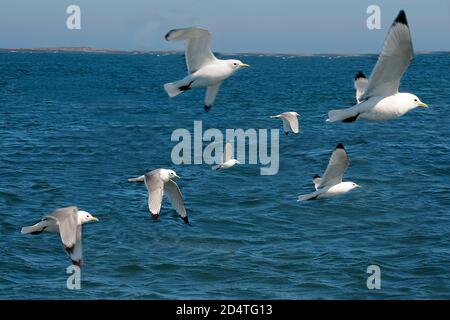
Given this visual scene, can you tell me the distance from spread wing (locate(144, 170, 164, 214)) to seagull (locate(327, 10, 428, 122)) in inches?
165

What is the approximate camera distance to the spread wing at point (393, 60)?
13406mm

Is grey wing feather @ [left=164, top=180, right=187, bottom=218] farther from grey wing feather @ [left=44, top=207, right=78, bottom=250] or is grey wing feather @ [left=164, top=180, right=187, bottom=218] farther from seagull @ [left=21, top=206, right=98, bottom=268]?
grey wing feather @ [left=44, top=207, right=78, bottom=250]

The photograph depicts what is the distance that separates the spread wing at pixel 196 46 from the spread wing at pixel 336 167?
2854 mm

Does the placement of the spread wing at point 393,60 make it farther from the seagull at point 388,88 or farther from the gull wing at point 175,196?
the gull wing at point 175,196

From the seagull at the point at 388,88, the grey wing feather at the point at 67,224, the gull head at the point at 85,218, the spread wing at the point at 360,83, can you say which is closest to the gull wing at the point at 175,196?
the gull head at the point at 85,218

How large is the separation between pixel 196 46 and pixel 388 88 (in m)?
3.51

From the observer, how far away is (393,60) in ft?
45.2

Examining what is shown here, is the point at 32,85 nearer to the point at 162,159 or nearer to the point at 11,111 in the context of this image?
the point at 11,111

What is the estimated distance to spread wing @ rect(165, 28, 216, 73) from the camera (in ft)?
49.9

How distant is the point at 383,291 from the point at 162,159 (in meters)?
19.9

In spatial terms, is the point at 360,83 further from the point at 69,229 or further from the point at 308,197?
the point at 69,229

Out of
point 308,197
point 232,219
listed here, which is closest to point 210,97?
point 308,197

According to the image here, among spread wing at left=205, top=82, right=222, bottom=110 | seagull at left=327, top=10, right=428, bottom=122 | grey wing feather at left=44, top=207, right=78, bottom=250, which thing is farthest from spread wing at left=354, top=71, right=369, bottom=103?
grey wing feather at left=44, top=207, right=78, bottom=250
